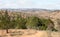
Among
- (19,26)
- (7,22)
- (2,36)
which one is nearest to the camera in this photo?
(2,36)

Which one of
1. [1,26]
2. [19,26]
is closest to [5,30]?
[1,26]

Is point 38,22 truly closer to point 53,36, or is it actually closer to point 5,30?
point 5,30

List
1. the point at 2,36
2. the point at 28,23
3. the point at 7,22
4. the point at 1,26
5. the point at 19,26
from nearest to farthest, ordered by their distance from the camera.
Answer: the point at 2,36
the point at 7,22
the point at 1,26
the point at 19,26
the point at 28,23

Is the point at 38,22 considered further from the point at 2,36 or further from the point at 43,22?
the point at 2,36

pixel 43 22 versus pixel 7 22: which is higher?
pixel 7 22

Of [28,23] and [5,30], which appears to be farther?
[28,23]

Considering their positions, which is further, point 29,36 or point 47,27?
point 47,27

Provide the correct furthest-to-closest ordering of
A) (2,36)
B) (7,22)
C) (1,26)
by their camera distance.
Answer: (1,26), (7,22), (2,36)

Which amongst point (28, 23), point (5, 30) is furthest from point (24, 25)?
point (5, 30)

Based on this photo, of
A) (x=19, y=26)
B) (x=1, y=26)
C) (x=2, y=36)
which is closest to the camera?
(x=2, y=36)
